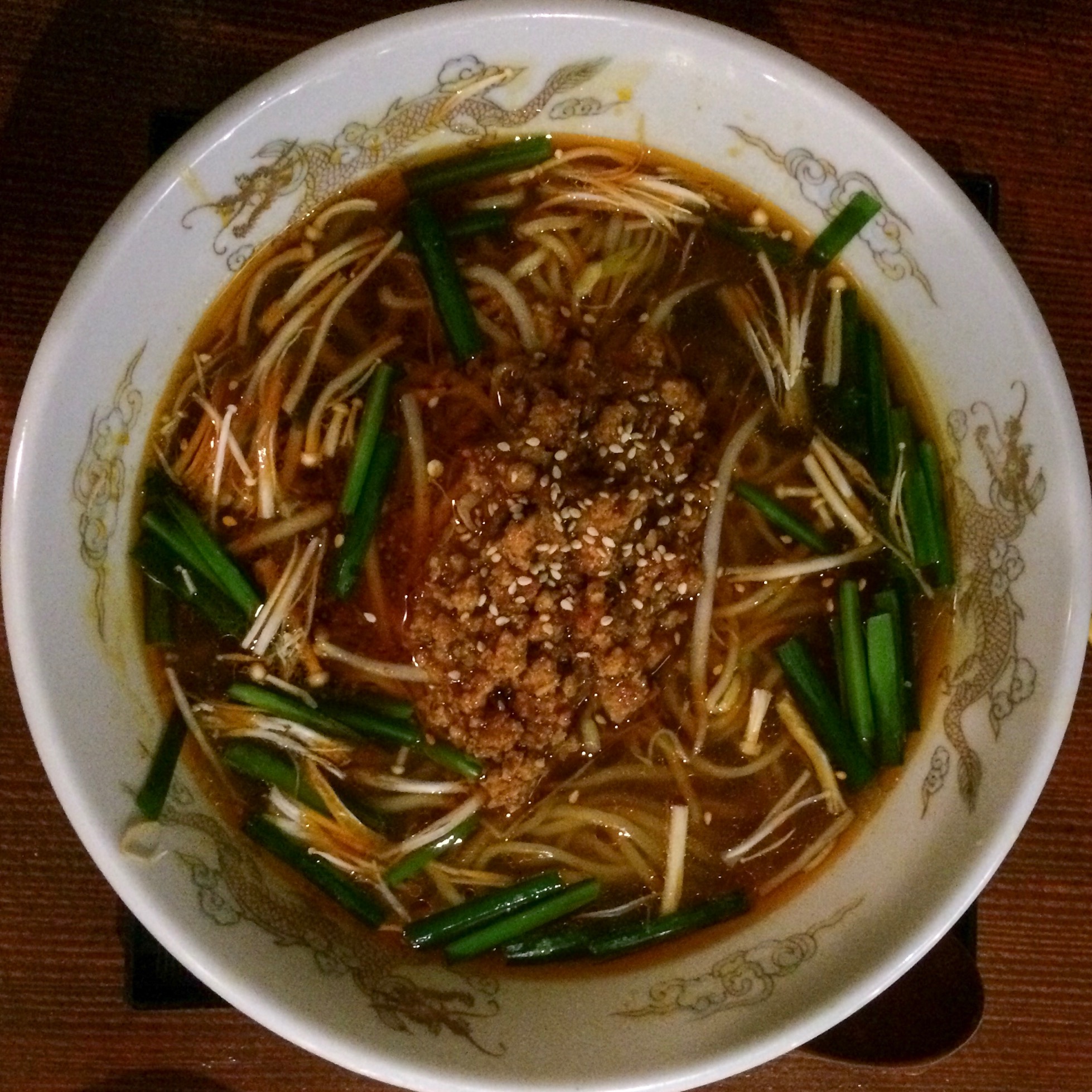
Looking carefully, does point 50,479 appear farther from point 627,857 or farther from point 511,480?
point 627,857

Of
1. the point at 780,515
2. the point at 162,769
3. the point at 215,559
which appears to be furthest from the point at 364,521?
the point at 780,515

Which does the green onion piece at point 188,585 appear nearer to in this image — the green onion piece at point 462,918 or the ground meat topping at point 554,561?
the ground meat topping at point 554,561

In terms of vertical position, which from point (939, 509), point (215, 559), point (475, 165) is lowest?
point (215, 559)

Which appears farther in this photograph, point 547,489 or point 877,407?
point 877,407

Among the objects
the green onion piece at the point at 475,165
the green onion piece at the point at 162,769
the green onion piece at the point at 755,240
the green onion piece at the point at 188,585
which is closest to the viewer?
the green onion piece at the point at 162,769

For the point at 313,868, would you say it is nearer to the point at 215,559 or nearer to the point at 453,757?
the point at 453,757

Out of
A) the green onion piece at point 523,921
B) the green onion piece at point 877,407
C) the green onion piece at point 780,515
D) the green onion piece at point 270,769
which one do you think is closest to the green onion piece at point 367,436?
the green onion piece at point 270,769
